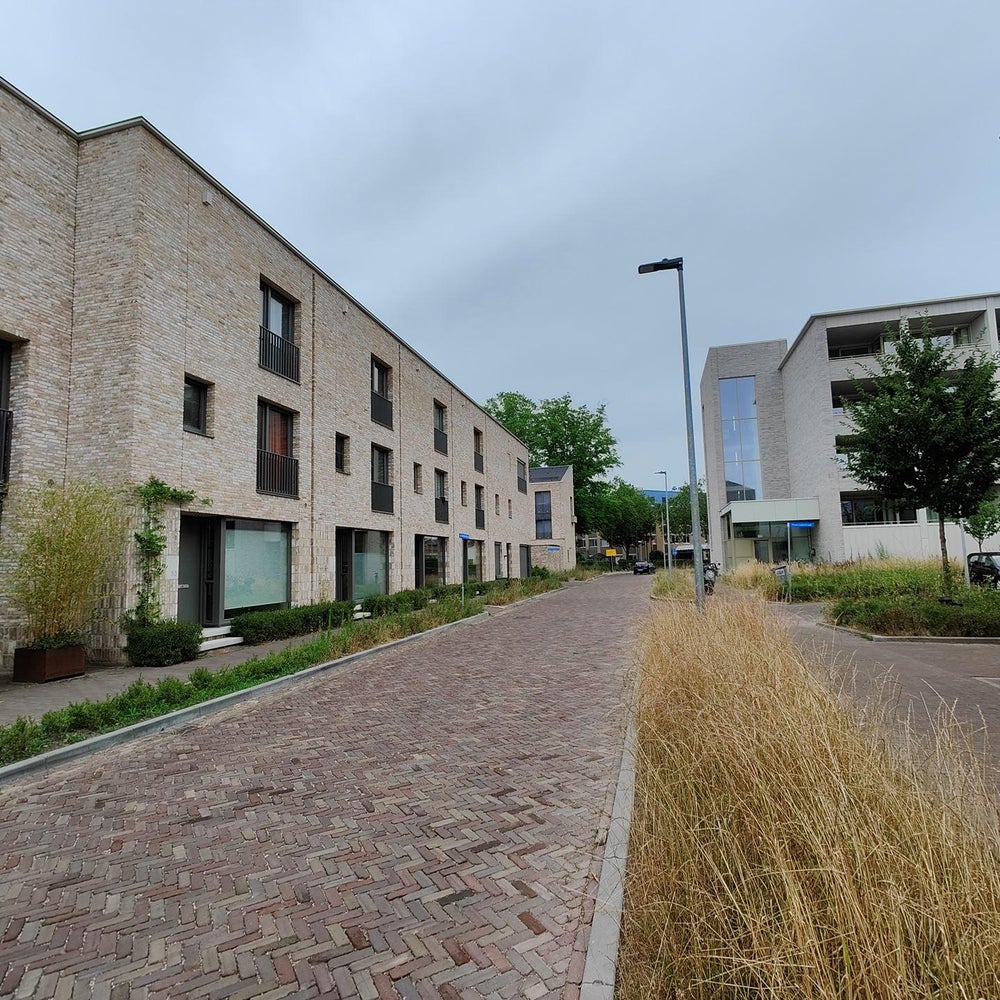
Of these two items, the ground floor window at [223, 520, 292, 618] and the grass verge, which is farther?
the ground floor window at [223, 520, 292, 618]

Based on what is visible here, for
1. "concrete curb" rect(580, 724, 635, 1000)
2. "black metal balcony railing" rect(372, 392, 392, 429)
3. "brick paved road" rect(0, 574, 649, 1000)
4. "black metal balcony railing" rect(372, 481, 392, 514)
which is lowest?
"brick paved road" rect(0, 574, 649, 1000)

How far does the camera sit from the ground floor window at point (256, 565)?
41.8ft

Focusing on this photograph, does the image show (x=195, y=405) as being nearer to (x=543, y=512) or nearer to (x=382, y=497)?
(x=382, y=497)

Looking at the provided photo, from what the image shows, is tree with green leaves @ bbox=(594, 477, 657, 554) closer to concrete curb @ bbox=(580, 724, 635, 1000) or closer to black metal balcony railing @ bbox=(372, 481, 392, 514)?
black metal balcony railing @ bbox=(372, 481, 392, 514)

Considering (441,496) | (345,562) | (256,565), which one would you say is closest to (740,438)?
(441,496)

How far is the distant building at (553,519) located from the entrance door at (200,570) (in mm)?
38020

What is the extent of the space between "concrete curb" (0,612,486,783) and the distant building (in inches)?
1580

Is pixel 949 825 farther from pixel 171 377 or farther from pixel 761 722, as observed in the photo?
pixel 171 377

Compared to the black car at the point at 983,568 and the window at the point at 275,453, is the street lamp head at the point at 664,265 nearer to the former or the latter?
the window at the point at 275,453

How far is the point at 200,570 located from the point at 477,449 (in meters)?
19.2

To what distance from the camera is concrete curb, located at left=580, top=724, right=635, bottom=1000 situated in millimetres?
2354

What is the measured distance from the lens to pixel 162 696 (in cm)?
701

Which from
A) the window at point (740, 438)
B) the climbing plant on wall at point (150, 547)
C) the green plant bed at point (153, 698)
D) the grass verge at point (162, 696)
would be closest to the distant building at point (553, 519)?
the window at point (740, 438)

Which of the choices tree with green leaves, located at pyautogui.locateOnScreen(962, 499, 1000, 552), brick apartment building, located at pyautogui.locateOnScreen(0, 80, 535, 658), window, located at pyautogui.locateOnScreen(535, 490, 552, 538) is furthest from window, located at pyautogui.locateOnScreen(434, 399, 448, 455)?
window, located at pyautogui.locateOnScreen(535, 490, 552, 538)
